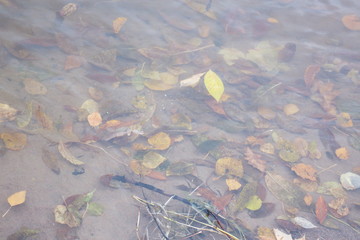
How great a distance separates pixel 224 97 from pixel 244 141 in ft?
2.11

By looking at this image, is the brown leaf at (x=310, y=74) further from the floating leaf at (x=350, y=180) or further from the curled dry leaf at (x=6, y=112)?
the curled dry leaf at (x=6, y=112)

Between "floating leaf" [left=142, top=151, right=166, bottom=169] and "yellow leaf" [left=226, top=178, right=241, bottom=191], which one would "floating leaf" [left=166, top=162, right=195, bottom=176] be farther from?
"yellow leaf" [left=226, top=178, right=241, bottom=191]

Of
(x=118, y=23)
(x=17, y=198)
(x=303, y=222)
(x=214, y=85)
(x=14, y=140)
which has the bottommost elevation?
(x=303, y=222)

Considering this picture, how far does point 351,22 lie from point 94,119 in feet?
Answer: 13.8

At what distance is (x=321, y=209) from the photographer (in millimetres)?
2705

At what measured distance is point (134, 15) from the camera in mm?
4145

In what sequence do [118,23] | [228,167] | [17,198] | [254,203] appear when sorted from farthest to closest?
1. [118,23]
2. [228,167]
3. [254,203]
4. [17,198]

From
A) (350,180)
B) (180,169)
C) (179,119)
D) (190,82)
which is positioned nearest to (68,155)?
(180,169)

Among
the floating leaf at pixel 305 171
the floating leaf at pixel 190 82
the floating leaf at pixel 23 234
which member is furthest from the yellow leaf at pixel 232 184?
the floating leaf at pixel 23 234

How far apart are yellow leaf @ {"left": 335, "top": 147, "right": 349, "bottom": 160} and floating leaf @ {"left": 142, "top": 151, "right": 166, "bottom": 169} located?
6.25ft

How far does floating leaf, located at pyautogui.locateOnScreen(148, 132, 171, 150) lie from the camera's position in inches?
115

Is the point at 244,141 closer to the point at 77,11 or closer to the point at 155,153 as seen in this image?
the point at 155,153

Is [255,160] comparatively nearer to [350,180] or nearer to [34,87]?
[350,180]

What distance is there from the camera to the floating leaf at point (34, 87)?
2.96 m
